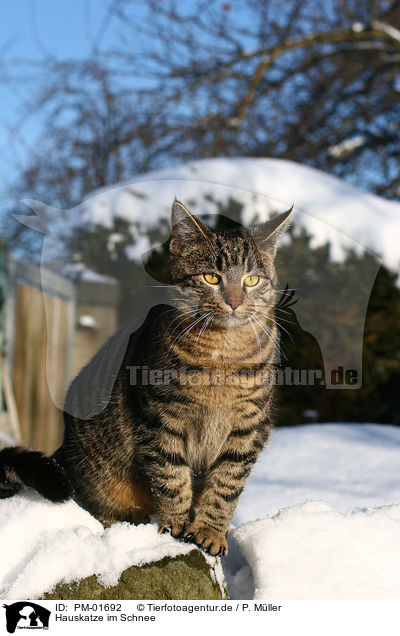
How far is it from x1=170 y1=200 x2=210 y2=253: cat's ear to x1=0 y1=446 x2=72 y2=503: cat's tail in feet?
1.67

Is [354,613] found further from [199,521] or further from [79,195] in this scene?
[79,195]

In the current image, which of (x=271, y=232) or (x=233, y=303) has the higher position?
(x=271, y=232)

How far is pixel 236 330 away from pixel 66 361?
0.71 meters

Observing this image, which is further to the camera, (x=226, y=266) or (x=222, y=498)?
(x=222, y=498)

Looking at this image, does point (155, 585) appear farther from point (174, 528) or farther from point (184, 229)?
point (184, 229)

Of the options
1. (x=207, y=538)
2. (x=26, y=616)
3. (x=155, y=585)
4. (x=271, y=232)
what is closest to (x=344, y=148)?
(x=271, y=232)

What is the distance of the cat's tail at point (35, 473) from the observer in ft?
3.59

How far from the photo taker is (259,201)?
1485 mm

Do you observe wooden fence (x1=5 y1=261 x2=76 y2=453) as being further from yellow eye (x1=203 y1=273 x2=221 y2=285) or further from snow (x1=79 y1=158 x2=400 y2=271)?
yellow eye (x1=203 y1=273 x2=221 y2=285)

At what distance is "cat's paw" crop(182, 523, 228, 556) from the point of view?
116cm

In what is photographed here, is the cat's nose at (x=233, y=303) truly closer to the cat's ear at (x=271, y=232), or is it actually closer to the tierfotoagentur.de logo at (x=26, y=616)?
the cat's ear at (x=271, y=232)

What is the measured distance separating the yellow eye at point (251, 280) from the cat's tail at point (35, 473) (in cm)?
54

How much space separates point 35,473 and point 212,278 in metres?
0.53

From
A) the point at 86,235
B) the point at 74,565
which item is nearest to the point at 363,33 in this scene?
the point at 86,235
